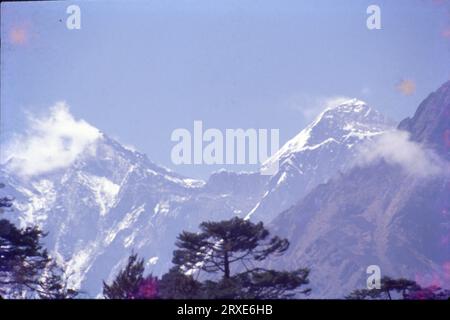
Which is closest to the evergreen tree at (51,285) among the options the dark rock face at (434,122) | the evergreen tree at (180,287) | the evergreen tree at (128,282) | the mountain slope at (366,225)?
the evergreen tree at (128,282)

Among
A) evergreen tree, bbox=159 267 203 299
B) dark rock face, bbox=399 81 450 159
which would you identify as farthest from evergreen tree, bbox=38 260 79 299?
dark rock face, bbox=399 81 450 159

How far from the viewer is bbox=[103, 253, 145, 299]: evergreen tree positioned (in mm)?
14227

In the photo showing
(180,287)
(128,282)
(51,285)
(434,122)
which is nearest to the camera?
(180,287)

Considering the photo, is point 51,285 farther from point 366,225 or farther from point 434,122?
point 366,225

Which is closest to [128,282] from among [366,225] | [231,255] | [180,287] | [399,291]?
[180,287]

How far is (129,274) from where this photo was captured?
15570mm

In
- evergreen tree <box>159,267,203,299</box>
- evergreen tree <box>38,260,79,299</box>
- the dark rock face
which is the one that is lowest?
evergreen tree <box>159,267,203,299</box>

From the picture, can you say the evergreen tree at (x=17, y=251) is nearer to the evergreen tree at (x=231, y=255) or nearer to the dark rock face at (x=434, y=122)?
the evergreen tree at (x=231, y=255)

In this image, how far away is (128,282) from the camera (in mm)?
14633

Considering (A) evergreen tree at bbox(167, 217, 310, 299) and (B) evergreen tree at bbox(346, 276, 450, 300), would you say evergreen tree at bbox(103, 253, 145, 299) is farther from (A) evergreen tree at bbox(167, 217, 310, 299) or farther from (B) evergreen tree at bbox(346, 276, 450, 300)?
(B) evergreen tree at bbox(346, 276, 450, 300)
